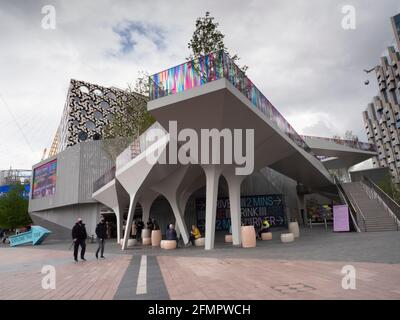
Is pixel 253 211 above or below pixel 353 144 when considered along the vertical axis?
below

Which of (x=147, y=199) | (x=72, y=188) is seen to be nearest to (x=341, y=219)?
(x=147, y=199)

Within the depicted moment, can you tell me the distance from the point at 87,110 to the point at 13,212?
1989cm

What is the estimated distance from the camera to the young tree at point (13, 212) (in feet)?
145

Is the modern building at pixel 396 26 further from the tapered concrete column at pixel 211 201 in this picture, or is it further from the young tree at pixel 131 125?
the tapered concrete column at pixel 211 201

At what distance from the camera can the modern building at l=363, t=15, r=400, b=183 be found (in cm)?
5166

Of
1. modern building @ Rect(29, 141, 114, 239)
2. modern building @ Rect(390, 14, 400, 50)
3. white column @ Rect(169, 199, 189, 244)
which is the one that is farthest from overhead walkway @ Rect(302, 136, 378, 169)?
modern building @ Rect(29, 141, 114, 239)

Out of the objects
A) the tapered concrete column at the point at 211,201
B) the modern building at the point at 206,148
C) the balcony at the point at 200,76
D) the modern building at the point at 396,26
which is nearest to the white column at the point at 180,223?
the modern building at the point at 206,148

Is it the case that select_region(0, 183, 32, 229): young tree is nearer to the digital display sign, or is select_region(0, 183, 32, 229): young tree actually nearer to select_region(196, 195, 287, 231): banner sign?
the digital display sign

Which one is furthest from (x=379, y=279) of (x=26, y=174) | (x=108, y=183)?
(x=26, y=174)

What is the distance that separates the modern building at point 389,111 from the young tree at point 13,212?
188 ft

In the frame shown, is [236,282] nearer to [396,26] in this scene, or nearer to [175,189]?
[175,189]

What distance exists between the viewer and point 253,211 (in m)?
32.3

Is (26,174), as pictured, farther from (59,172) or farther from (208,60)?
(208,60)

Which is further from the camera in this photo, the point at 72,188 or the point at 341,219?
the point at 72,188
